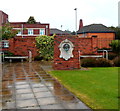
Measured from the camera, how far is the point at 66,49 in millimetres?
11203

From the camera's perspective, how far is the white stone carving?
36.6 feet

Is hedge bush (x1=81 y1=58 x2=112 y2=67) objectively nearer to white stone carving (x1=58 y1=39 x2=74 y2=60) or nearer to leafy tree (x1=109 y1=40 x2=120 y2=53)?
white stone carving (x1=58 y1=39 x2=74 y2=60)

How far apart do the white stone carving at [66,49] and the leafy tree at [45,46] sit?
7671 millimetres

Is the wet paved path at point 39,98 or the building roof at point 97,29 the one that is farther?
the building roof at point 97,29

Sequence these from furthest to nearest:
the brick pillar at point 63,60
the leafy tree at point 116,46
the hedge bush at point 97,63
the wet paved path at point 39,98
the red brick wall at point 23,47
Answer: the red brick wall at point 23,47
the leafy tree at point 116,46
the hedge bush at point 97,63
the brick pillar at point 63,60
the wet paved path at point 39,98

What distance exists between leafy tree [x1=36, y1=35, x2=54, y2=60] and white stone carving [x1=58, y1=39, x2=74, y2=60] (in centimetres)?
767

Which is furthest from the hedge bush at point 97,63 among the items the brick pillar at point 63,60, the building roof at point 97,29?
the building roof at point 97,29

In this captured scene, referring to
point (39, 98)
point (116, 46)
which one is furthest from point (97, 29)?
point (39, 98)

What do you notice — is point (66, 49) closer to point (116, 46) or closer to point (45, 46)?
point (45, 46)

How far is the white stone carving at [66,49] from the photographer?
36.6 feet

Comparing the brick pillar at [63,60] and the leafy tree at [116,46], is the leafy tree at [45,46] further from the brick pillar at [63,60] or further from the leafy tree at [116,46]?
the brick pillar at [63,60]

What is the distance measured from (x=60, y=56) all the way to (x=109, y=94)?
251 inches

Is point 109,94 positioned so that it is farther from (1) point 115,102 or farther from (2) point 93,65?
(2) point 93,65

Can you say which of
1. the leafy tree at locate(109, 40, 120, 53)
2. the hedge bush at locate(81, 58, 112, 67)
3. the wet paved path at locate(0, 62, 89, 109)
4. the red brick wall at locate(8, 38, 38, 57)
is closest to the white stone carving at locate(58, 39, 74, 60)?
the hedge bush at locate(81, 58, 112, 67)
